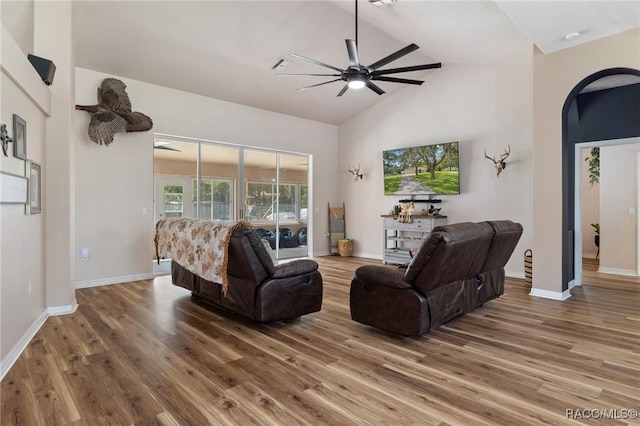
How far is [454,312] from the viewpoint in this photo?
3.50 m

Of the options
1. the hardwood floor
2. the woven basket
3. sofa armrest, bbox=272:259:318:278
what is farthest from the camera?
the woven basket

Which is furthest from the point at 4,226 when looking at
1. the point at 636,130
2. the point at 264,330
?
the point at 636,130

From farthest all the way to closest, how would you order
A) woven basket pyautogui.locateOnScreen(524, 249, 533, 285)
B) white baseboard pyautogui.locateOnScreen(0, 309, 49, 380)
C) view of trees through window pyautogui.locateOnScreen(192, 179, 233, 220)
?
view of trees through window pyautogui.locateOnScreen(192, 179, 233, 220) → woven basket pyautogui.locateOnScreen(524, 249, 533, 285) → white baseboard pyautogui.locateOnScreen(0, 309, 49, 380)

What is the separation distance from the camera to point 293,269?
3615mm

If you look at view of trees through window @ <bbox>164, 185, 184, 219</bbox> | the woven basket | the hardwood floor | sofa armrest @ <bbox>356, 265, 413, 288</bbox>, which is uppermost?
view of trees through window @ <bbox>164, 185, 184, 219</bbox>

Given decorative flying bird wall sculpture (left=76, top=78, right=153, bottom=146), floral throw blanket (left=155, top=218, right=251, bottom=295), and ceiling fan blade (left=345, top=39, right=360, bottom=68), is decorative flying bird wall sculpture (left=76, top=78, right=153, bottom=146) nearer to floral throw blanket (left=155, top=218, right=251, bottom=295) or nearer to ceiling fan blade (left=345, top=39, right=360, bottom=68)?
floral throw blanket (left=155, top=218, right=251, bottom=295)

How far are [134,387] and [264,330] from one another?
1319 mm

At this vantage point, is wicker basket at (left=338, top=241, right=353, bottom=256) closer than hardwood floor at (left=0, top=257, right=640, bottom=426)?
No

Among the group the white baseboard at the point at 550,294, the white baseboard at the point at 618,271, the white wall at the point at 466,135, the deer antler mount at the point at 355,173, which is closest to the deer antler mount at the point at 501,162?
the white wall at the point at 466,135

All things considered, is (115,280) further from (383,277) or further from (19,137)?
(383,277)

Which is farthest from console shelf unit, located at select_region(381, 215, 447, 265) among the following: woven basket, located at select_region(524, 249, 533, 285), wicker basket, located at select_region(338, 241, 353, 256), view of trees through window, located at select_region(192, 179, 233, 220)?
view of trees through window, located at select_region(192, 179, 233, 220)

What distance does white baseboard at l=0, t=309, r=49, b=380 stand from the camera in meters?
2.57

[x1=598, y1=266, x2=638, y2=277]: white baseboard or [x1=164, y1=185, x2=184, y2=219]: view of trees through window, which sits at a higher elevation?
[x1=164, y1=185, x2=184, y2=219]: view of trees through window

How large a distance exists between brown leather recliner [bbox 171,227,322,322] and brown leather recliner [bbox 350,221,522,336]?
0.50m
